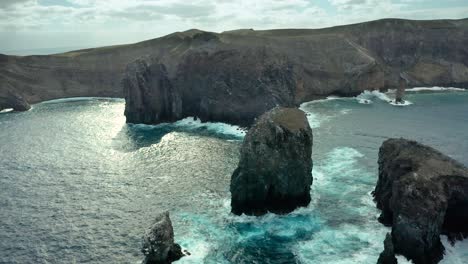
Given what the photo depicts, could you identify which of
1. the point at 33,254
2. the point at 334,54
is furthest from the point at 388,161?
the point at 334,54

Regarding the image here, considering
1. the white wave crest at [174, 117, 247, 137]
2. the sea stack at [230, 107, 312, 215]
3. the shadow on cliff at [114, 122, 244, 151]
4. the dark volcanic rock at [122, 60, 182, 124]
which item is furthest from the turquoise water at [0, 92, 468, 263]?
the dark volcanic rock at [122, 60, 182, 124]

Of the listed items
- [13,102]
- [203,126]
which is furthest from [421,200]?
[13,102]

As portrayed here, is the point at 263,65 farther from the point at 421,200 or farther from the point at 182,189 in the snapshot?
the point at 421,200

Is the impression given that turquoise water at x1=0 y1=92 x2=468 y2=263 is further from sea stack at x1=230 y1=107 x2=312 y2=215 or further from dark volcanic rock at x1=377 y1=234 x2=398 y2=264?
dark volcanic rock at x1=377 y1=234 x2=398 y2=264

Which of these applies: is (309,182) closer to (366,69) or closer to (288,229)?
(288,229)

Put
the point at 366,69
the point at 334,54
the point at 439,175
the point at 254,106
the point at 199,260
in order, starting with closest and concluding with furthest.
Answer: the point at 199,260
the point at 439,175
the point at 254,106
the point at 366,69
the point at 334,54

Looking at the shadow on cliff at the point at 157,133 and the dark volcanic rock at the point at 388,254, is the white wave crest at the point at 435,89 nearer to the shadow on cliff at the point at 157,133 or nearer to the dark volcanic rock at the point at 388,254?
the shadow on cliff at the point at 157,133

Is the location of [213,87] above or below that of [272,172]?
above
